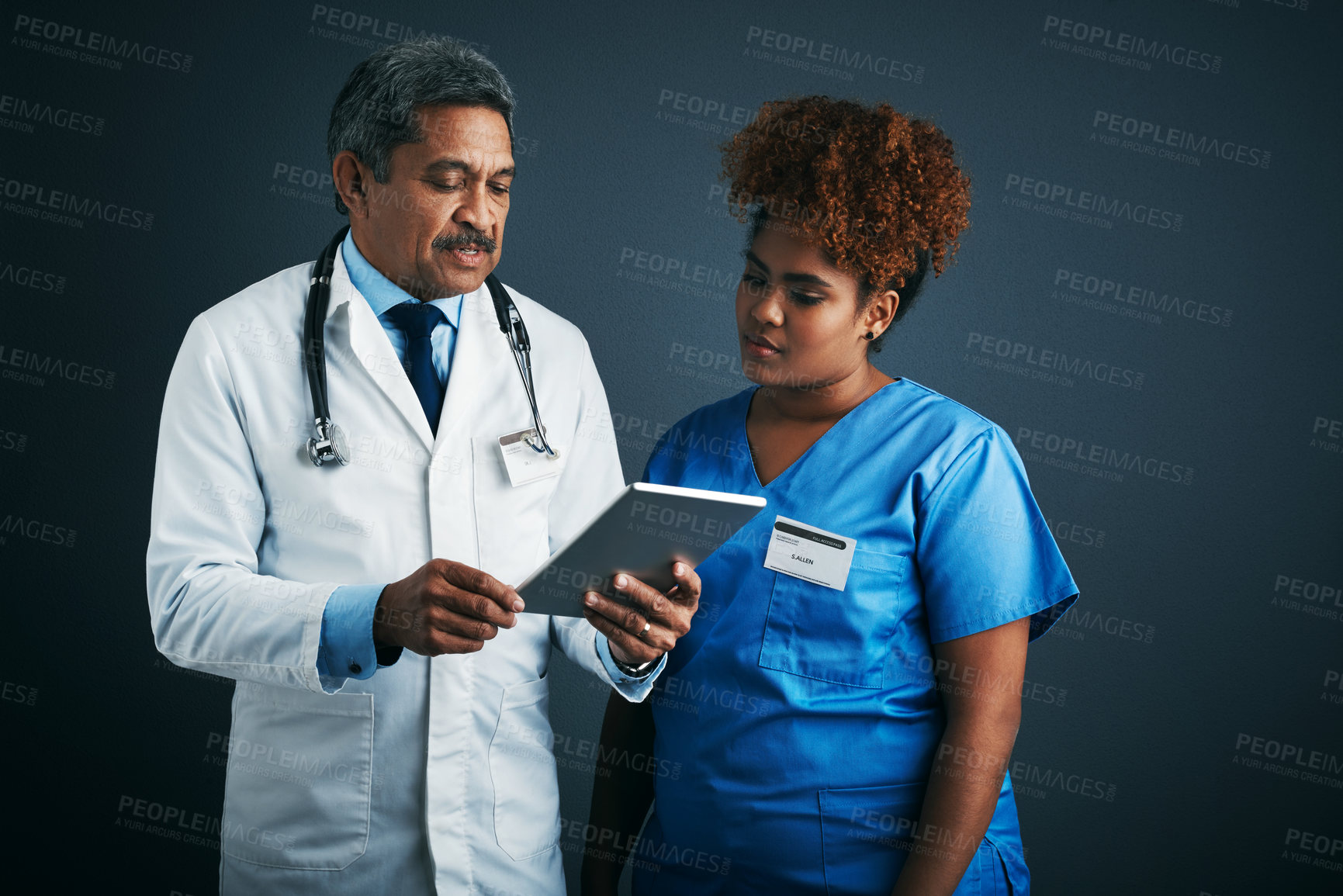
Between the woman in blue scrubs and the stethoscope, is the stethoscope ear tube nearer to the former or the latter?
the stethoscope

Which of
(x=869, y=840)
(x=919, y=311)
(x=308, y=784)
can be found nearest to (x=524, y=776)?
(x=308, y=784)

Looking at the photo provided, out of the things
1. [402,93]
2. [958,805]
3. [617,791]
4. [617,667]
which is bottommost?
[617,791]

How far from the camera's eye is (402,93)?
4.75ft

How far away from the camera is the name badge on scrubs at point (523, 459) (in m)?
1.51

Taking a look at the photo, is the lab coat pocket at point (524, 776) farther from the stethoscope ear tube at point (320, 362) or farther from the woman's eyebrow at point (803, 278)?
the woman's eyebrow at point (803, 278)

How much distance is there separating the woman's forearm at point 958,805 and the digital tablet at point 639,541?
1.61 ft

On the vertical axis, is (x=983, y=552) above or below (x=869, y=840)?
above

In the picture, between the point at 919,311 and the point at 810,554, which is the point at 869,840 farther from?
the point at 919,311

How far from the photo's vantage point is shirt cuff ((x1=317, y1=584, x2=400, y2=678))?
4.10 feet

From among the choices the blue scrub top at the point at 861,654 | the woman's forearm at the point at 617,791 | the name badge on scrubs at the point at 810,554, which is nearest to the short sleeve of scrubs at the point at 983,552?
the blue scrub top at the point at 861,654

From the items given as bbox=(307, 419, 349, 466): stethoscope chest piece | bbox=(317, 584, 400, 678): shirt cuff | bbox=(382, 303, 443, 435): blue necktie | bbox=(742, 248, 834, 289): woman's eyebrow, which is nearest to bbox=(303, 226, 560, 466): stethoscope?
bbox=(307, 419, 349, 466): stethoscope chest piece

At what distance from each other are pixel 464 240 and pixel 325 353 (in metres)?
0.28

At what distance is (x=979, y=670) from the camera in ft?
4.35

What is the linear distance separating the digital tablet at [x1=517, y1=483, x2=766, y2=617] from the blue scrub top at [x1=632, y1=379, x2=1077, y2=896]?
249 millimetres
